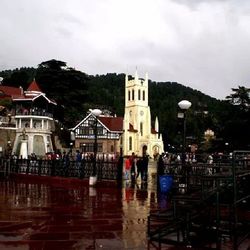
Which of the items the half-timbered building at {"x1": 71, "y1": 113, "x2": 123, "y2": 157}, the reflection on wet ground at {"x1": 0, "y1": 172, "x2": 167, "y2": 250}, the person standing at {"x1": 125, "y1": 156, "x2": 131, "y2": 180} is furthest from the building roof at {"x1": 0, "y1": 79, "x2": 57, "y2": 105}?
the reflection on wet ground at {"x1": 0, "y1": 172, "x2": 167, "y2": 250}

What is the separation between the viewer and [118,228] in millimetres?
9094

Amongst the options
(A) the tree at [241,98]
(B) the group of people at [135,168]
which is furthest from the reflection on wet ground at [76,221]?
(A) the tree at [241,98]

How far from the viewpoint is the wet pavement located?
756cm

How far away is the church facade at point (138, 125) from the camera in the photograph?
8470 cm

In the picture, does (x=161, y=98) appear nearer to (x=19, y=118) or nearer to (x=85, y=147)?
(x=85, y=147)

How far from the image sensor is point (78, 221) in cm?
991

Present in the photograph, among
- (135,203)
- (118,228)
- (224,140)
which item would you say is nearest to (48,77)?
(224,140)

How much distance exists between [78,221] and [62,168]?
13946 mm

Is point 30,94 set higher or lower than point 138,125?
higher

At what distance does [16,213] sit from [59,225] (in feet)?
7.53

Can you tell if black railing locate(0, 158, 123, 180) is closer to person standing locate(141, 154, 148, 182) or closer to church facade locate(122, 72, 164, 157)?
person standing locate(141, 154, 148, 182)

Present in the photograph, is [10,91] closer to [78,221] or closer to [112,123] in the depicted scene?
[112,123]

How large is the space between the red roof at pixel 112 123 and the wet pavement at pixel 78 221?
62.1m

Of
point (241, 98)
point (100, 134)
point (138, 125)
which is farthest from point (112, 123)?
point (241, 98)
